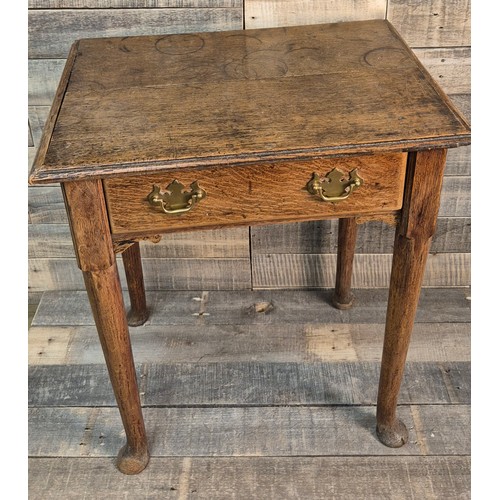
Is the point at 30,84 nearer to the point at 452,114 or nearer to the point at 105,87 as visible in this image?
the point at 105,87

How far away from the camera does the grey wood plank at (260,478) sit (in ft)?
5.11

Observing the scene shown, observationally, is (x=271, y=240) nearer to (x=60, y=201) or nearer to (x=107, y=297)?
(x=60, y=201)

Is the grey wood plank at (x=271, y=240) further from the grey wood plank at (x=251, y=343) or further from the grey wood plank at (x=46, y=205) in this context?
the grey wood plank at (x=251, y=343)

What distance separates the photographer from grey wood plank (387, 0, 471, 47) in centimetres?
167

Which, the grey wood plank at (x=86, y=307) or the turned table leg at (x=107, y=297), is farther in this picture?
the grey wood plank at (x=86, y=307)

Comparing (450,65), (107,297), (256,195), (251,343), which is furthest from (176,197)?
(450,65)

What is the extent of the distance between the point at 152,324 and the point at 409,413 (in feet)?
2.58

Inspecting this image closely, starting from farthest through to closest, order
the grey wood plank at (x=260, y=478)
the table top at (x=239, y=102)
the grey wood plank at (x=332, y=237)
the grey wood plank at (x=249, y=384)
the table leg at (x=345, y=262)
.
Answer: the grey wood plank at (x=332, y=237)
the table leg at (x=345, y=262)
the grey wood plank at (x=249, y=384)
the grey wood plank at (x=260, y=478)
the table top at (x=239, y=102)

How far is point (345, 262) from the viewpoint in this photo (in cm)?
195

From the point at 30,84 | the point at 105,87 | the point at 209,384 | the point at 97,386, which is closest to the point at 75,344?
the point at 97,386

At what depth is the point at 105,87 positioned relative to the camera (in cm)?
139

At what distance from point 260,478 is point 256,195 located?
724 mm

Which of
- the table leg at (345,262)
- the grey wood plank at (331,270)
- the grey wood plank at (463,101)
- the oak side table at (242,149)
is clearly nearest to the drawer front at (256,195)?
the oak side table at (242,149)

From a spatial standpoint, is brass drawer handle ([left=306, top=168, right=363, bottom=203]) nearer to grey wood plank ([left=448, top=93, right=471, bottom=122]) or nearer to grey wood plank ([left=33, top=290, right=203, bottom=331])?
grey wood plank ([left=448, top=93, right=471, bottom=122])
